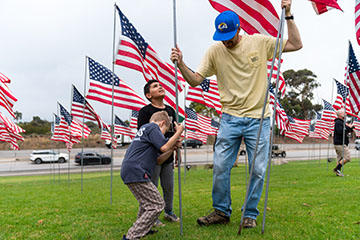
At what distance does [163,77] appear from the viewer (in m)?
5.71

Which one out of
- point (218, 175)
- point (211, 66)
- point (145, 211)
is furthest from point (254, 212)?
point (211, 66)

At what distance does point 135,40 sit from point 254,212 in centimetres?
363

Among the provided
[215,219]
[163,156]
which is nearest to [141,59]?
[163,156]

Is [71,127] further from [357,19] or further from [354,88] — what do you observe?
[357,19]

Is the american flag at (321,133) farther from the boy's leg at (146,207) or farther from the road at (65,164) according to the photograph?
the boy's leg at (146,207)

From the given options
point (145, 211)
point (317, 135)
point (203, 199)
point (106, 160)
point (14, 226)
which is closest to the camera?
point (145, 211)

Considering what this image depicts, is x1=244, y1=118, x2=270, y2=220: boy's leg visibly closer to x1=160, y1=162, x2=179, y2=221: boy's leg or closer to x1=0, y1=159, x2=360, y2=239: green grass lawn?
x1=0, y1=159, x2=360, y2=239: green grass lawn

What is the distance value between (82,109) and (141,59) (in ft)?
17.2

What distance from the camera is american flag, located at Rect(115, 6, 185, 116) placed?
5719 mm

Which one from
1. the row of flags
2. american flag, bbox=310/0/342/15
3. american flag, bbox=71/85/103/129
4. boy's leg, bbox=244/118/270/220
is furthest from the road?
american flag, bbox=310/0/342/15

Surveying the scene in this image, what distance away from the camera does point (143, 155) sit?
3658 millimetres

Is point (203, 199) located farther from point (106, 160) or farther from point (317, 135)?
point (106, 160)

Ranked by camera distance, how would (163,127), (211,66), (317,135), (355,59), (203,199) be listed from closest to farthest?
(163,127) < (211,66) < (203,199) < (355,59) < (317,135)

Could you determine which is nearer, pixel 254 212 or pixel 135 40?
pixel 254 212
